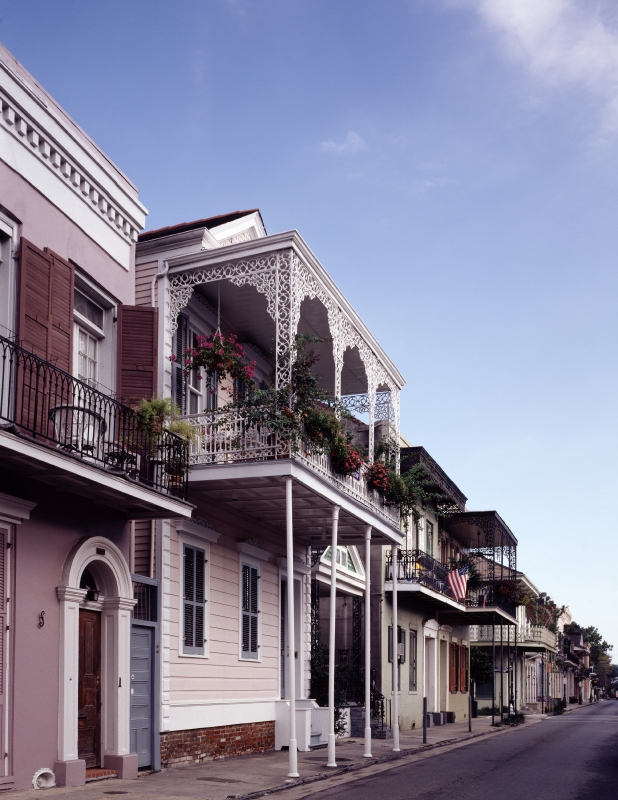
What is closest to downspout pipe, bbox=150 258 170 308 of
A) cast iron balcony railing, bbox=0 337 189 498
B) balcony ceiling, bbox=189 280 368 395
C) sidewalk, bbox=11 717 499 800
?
balcony ceiling, bbox=189 280 368 395

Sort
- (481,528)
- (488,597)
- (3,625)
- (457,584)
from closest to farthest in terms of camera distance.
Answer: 1. (3,625)
2. (457,584)
3. (488,597)
4. (481,528)

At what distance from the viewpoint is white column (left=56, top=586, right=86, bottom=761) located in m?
10.6

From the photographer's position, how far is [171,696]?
44.5 ft

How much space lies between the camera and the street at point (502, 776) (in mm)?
10922

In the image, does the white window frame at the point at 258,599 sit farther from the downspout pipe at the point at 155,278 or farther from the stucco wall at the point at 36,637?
the stucco wall at the point at 36,637

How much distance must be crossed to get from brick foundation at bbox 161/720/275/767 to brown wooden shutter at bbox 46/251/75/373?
17.8 feet

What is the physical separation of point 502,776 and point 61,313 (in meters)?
8.10

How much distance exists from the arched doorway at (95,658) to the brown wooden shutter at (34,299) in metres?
2.36

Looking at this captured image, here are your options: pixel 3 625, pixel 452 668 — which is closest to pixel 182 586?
pixel 3 625

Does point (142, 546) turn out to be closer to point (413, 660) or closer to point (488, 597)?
point (413, 660)

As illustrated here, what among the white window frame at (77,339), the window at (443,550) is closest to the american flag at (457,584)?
the window at (443,550)

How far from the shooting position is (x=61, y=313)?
37.1 ft

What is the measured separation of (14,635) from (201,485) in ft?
14.8

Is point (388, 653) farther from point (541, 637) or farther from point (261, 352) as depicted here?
point (541, 637)
